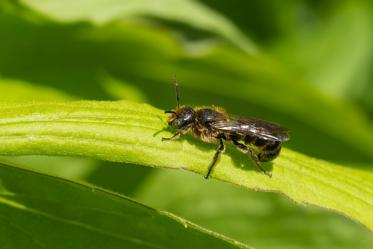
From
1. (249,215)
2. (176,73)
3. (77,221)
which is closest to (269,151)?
(77,221)

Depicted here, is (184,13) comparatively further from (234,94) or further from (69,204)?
(69,204)

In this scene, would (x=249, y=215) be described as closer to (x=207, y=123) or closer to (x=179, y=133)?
(x=207, y=123)

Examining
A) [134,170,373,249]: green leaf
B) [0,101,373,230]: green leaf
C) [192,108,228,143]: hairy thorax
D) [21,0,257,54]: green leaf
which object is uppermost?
[21,0,257,54]: green leaf

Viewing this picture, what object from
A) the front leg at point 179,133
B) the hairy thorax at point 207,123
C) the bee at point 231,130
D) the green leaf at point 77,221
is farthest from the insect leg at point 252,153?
the green leaf at point 77,221

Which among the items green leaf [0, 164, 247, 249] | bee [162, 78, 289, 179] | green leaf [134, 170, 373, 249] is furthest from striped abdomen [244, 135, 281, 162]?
green leaf [134, 170, 373, 249]

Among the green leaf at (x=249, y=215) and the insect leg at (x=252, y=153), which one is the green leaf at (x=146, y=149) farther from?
the green leaf at (x=249, y=215)

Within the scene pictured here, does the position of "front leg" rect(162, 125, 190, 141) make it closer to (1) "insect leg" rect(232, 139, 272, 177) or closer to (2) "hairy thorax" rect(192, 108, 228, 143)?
(2) "hairy thorax" rect(192, 108, 228, 143)
